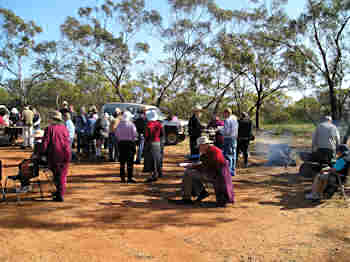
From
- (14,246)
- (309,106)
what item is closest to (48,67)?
(309,106)

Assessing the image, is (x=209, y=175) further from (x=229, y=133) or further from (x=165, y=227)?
(x=229, y=133)

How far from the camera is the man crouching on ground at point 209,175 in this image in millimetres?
5691

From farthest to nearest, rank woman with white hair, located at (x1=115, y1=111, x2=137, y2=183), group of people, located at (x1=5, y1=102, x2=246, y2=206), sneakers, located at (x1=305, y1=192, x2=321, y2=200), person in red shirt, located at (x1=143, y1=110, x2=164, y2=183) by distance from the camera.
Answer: person in red shirt, located at (x1=143, y1=110, x2=164, y2=183) < woman with white hair, located at (x1=115, y1=111, x2=137, y2=183) < sneakers, located at (x1=305, y1=192, x2=321, y2=200) < group of people, located at (x1=5, y1=102, x2=246, y2=206)

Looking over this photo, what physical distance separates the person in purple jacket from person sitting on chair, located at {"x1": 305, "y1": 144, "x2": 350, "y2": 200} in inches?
179

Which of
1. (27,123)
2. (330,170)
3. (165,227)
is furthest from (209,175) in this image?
(27,123)

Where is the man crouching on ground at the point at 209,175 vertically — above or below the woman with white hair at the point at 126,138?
below

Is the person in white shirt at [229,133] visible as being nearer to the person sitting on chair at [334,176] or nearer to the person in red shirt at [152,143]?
the person in red shirt at [152,143]

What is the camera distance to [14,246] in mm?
3979

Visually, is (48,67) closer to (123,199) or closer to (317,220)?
(123,199)

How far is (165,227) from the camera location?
4789 mm

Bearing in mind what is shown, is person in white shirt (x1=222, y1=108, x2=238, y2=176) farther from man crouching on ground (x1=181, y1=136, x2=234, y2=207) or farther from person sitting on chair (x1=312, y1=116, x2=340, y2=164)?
man crouching on ground (x1=181, y1=136, x2=234, y2=207)

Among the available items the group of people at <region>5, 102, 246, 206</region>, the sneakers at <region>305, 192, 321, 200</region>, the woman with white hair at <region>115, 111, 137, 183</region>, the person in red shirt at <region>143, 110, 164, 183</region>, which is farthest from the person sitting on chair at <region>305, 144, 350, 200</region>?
the woman with white hair at <region>115, 111, 137, 183</region>

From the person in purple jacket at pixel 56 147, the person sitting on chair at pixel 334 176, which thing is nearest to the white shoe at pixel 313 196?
the person sitting on chair at pixel 334 176

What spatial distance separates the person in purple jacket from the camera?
18.1 ft
